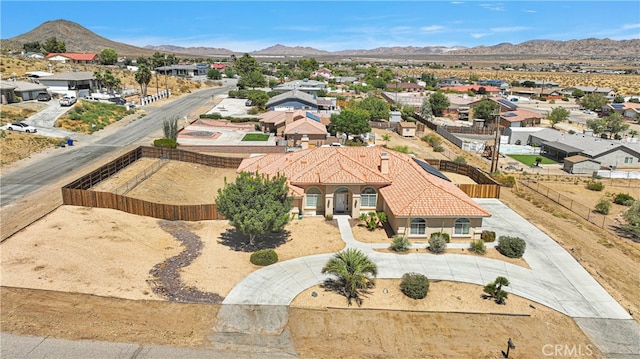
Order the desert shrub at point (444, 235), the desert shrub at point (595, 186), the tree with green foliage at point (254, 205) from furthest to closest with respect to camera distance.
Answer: the desert shrub at point (595, 186) → the desert shrub at point (444, 235) → the tree with green foliage at point (254, 205)

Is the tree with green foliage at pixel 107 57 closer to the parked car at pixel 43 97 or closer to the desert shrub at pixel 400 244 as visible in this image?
the parked car at pixel 43 97

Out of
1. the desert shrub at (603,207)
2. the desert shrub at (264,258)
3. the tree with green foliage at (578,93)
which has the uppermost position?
the tree with green foliage at (578,93)

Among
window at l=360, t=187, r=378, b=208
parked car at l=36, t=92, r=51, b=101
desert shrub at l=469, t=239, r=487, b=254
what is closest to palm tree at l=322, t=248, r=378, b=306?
desert shrub at l=469, t=239, r=487, b=254

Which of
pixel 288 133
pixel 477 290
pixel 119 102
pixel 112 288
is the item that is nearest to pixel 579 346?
pixel 477 290

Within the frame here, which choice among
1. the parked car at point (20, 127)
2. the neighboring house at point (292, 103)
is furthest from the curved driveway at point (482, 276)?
the neighboring house at point (292, 103)

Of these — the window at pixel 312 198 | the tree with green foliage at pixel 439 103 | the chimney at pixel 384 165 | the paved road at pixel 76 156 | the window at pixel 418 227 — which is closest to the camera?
the window at pixel 418 227

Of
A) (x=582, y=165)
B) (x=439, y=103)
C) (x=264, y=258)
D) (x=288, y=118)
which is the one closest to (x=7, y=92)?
(x=288, y=118)
